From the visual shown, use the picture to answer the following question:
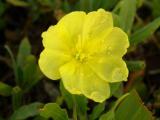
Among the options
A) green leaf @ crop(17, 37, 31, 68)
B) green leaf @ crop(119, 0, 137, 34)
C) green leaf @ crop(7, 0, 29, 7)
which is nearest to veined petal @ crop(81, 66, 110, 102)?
green leaf @ crop(119, 0, 137, 34)

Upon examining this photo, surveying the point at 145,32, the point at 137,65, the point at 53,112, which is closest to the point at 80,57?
the point at 53,112

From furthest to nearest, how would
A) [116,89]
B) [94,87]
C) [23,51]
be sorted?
[23,51] < [116,89] < [94,87]

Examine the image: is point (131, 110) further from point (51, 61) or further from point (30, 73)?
point (30, 73)

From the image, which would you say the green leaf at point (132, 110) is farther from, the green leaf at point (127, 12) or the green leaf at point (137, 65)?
the green leaf at point (127, 12)

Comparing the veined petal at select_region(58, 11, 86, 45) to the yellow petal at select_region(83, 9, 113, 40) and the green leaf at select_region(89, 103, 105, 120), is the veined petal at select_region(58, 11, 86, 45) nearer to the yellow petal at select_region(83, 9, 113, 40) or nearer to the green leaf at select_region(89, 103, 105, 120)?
the yellow petal at select_region(83, 9, 113, 40)

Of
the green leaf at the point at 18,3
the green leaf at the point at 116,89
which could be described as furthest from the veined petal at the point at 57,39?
the green leaf at the point at 18,3
